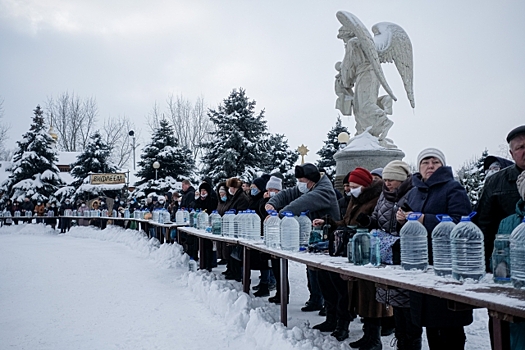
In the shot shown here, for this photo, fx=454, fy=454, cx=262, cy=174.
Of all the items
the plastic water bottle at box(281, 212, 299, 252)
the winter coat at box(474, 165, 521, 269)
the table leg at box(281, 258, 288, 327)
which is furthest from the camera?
the table leg at box(281, 258, 288, 327)

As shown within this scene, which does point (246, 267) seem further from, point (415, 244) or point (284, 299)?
point (415, 244)

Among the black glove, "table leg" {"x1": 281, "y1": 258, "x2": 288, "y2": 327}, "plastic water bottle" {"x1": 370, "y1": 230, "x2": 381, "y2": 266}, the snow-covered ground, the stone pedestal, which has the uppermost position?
the stone pedestal

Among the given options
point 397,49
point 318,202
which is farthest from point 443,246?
point 397,49

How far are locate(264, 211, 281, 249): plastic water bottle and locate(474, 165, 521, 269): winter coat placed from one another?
1986 millimetres

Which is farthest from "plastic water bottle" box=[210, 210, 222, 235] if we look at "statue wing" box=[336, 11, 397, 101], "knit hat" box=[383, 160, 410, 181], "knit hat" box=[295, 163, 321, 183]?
"statue wing" box=[336, 11, 397, 101]

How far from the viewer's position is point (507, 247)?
7.61ft

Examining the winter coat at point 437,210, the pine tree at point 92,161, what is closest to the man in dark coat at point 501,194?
the winter coat at point 437,210

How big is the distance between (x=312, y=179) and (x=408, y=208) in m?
1.86

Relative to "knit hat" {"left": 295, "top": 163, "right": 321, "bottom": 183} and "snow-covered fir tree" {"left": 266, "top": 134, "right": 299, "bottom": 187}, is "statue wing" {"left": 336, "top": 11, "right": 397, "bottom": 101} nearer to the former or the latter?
"knit hat" {"left": 295, "top": 163, "right": 321, "bottom": 183}

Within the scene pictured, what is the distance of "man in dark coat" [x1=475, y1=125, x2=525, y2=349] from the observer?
2621 millimetres

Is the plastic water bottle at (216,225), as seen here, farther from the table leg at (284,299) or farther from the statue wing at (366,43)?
the statue wing at (366,43)

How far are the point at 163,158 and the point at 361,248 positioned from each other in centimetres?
2018

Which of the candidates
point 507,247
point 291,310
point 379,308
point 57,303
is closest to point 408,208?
point 507,247

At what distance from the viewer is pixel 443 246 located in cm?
260
